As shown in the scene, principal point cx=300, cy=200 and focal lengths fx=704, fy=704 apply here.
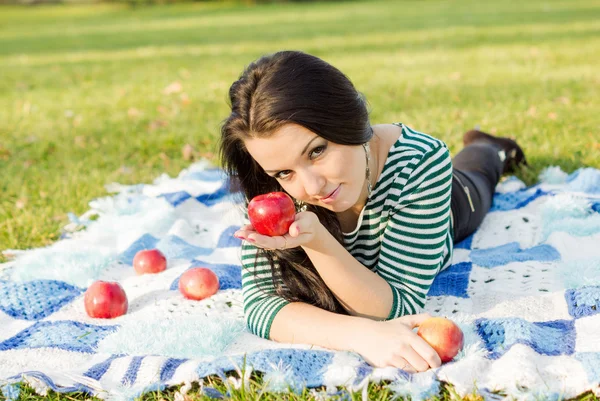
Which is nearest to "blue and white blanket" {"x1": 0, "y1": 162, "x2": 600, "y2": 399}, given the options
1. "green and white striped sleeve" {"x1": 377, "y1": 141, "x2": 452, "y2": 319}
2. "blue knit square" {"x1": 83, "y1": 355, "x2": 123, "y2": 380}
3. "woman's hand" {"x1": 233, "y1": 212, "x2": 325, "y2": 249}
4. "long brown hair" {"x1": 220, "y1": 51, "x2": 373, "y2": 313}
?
"blue knit square" {"x1": 83, "y1": 355, "x2": 123, "y2": 380}

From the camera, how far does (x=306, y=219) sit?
2516 millimetres

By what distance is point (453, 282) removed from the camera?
3316mm

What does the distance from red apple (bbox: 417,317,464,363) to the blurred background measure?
189 centimetres

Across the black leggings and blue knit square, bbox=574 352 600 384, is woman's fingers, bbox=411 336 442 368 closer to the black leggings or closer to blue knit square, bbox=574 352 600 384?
blue knit square, bbox=574 352 600 384

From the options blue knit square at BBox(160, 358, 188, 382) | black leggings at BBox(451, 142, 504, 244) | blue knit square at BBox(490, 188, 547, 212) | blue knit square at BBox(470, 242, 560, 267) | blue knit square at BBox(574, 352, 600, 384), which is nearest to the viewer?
blue knit square at BBox(574, 352, 600, 384)

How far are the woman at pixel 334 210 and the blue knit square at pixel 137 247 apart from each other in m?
1.20

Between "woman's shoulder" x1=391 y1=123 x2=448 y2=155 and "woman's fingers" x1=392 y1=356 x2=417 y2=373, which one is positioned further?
"woman's shoulder" x1=391 y1=123 x2=448 y2=155

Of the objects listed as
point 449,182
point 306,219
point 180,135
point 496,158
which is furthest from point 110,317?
point 180,135

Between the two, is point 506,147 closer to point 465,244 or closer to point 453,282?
point 465,244

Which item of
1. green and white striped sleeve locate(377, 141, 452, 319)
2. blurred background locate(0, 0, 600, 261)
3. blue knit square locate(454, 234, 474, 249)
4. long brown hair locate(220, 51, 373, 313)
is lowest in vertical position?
blurred background locate(0, 0, 600, 261)

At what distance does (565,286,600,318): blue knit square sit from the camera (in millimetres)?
2797

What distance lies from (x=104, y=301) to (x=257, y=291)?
2.46ft

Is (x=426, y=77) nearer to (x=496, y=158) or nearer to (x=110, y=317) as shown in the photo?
(x=496, y=158)

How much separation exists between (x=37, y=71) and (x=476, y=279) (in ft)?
31.9
